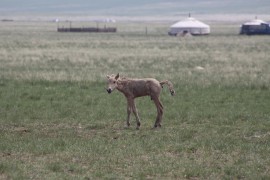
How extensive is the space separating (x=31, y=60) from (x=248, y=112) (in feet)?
69.0

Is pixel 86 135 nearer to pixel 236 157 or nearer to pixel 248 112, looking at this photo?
pixel 236 157

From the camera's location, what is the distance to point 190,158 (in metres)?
10.4

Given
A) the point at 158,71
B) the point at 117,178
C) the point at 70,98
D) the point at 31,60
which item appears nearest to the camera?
the point at 117,178

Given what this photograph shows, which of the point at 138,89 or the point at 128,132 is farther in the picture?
the point at 138,89

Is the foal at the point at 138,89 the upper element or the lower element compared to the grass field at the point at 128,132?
upper

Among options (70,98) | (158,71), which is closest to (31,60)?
(158,71)

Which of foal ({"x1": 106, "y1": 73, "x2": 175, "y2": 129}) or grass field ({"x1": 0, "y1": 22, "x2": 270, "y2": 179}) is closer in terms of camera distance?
grass field ({"x1": 0, "y1": 22, "x2": 270, "y2": 179})

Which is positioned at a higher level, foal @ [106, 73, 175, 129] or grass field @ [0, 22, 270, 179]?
foal @ [106, 73, 175, 129]

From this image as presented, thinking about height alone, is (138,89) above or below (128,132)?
above

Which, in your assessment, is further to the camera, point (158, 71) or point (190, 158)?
point (158, 71)

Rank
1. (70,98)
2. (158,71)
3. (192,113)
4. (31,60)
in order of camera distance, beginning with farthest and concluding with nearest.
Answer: (31,60) < (158,71) < (70,98) < (192,113)

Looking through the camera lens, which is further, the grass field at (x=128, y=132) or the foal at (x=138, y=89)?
the foal at (x=138, y=89)

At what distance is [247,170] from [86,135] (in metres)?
3.86

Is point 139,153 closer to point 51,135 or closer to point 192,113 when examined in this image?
point 51,135
